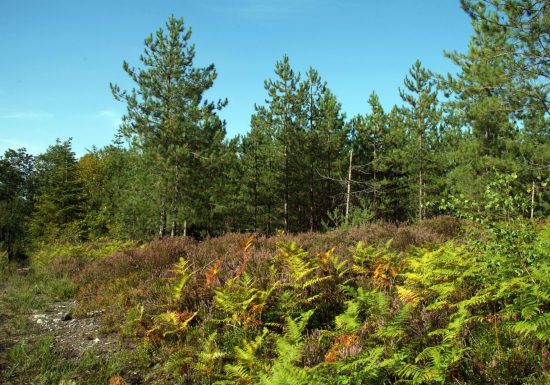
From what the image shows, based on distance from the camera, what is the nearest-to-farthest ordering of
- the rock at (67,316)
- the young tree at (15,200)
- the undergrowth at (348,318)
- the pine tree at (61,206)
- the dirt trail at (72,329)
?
the undergrowth at (348,318), the dirt trail at (72,329), the rock at (67,316), the young tree at (15,200), the pine tree at (61,206)

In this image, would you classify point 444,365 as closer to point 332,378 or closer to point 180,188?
point 332,378

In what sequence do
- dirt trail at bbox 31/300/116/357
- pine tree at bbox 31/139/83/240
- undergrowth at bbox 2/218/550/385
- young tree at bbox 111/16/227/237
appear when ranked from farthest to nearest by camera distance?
pine tree at bbox 31/139/83/240
young tree at bbox 111/16/227/237
dirt trail at bbox 31/300/116/357
undergrowth at bbox 2/218/550/385

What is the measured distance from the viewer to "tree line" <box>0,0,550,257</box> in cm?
Answer: 1145

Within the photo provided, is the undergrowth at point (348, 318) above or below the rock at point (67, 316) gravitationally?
above

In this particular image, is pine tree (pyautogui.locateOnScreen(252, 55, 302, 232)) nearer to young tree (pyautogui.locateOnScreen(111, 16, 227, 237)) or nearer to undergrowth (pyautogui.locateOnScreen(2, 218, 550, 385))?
young tree (pyautogui.locateOnScreen(111, 16, 227, 237))

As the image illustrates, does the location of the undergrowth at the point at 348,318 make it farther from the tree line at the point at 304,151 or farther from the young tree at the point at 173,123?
the young tree at the point at 173,123

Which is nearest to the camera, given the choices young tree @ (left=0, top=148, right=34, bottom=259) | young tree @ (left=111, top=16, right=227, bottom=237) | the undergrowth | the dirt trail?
the undergrowth

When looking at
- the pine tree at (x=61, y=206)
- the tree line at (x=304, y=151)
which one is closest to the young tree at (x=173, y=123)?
the tree line at (x=304, y=151)

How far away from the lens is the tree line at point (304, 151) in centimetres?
1145

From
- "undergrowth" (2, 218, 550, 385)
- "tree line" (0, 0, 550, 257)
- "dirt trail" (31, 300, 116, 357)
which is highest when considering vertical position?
"tree line" (0, 0, 550, 257)

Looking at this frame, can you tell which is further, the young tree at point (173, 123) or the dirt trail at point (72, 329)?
the young tree at point (173, 123)

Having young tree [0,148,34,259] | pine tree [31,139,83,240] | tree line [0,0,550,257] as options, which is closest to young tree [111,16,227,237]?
tree line [0,0,550,257]

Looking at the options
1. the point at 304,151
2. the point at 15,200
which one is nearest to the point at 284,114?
the point at 304,151

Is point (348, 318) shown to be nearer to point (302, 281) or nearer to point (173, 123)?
point (302, 281)
